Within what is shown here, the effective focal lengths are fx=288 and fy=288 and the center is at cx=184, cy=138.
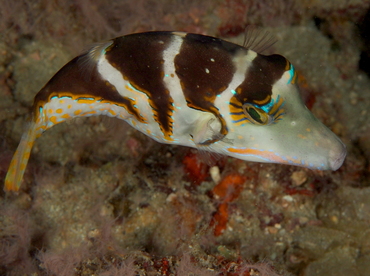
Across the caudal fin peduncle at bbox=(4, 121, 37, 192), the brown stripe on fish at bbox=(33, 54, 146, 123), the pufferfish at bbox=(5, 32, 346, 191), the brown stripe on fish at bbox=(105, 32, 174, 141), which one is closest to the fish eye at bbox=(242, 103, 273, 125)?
the pufferfish at bbox=(5, 32, 346, 191)

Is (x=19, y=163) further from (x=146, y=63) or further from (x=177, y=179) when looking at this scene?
(x=177, y=179)

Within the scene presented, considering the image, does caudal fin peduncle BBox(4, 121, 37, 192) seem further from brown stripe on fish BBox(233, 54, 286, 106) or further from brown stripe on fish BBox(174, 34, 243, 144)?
brown stripe on fish BBox(233, 54, 286, 106)

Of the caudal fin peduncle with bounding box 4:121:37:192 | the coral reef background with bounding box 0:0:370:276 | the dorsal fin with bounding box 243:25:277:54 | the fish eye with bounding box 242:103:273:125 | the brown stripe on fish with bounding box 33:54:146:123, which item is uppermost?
the dorsal fin with bounding box 243:25:277:54

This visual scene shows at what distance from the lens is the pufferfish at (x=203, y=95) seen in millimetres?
2061

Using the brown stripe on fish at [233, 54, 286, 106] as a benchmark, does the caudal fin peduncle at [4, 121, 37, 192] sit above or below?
below

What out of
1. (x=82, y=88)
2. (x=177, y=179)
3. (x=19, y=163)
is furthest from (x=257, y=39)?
(x=19, y=163)

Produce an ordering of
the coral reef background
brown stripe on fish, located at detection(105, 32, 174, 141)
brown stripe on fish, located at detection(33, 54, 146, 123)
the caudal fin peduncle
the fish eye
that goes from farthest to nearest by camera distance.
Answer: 1. the coral reef background
2. the caudal fin peduncle
3. brown stripe on fish, located at detection(33, 54, 146, 123)
4. brown stripe on fish, located at detection(105, 32, 174, 141)
5. the fish eye

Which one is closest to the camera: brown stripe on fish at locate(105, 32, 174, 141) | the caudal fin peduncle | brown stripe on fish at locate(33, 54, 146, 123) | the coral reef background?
brown stripe on fish at locate(105, 32, 174, 141)

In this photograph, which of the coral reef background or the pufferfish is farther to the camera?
the coral reef background

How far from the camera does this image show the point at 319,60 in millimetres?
4785

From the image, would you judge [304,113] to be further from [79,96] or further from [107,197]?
[107,197]

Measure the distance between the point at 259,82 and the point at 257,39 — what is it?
55 centimetres

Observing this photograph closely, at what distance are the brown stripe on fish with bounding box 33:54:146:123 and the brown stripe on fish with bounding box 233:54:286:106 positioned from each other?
2.97 ft

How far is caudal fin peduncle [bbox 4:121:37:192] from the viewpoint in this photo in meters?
2.52
